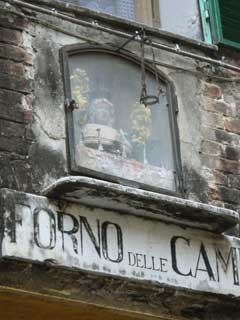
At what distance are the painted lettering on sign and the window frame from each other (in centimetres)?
24

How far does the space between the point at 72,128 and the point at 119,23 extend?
0.81 meters

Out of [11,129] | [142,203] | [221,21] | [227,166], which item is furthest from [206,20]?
[11,129]

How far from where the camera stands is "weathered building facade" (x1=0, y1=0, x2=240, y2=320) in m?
6.14

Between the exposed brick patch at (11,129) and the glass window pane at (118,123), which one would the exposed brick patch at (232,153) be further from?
the exposed brick patch at (11,129)

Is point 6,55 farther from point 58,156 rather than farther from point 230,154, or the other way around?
point 230,154

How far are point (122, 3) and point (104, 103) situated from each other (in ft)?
2.66

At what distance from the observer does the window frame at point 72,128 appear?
6.47m

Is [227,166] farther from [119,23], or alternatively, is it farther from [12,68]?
[12,68]

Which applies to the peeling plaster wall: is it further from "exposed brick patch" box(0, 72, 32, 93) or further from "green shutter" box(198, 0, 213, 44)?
"green shutter" box(198, 0, 213, 44)

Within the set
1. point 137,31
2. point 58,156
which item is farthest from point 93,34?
point 58,156

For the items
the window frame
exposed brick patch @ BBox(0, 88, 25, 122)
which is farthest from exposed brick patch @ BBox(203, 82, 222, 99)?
exposed brick patch @ BBox(0, 88, 25, 122)

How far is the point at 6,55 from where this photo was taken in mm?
6496

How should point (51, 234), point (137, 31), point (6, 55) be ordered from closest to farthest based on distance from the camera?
1. point (51, 234)
2. point (6, 55)
3. point (137, 31)

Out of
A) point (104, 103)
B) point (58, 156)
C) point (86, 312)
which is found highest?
point (104, 103)
